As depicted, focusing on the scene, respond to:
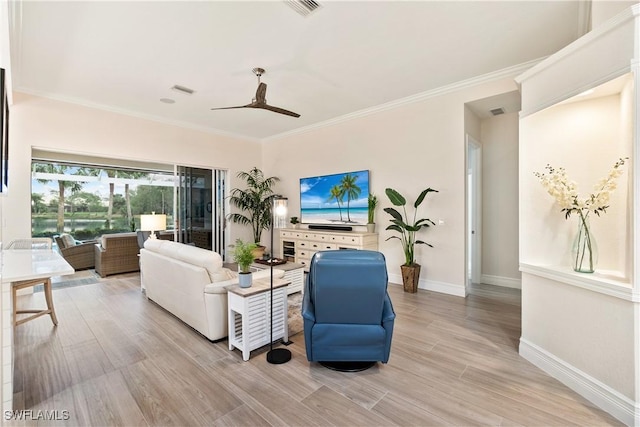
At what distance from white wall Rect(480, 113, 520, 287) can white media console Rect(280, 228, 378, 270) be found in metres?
1.92

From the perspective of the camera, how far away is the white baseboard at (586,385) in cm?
171

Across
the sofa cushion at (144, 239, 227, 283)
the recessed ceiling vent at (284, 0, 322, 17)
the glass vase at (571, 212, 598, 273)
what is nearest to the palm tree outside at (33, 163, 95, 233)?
the sofa cushion at (144, 239, 227, 283)

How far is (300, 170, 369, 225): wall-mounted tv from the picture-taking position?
516 centimetres

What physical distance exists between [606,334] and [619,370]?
210 millimetres

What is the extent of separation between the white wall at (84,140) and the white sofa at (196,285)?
8.65 feet

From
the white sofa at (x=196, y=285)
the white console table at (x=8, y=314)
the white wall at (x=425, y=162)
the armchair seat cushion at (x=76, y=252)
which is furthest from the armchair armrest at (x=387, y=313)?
the armchair seat cushion at (x=76, y=252)

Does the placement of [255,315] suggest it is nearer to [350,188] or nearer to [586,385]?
[586,385]

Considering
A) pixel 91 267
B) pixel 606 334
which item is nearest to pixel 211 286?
pixel 606 334

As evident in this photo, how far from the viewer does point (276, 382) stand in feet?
6.94

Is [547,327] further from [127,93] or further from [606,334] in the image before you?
[127,93]

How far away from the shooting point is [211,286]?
8.71ft

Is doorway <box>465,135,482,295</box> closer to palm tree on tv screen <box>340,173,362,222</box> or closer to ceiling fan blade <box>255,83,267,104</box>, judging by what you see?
palm tree on tv screen <box>340,173,362,222</box>

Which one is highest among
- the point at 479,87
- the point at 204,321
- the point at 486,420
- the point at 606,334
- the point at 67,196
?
the point at 479,87
